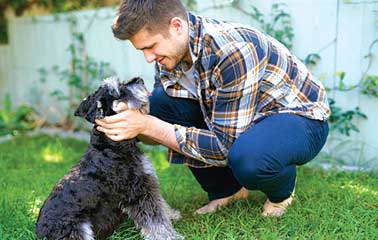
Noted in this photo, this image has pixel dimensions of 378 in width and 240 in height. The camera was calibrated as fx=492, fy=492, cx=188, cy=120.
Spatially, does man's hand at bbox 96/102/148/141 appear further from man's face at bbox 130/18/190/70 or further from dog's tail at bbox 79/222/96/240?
dog's tail at bbox 79/222/96/240

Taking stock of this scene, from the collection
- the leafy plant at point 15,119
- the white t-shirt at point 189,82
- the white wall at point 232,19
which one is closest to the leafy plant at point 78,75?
the white wall at point 232,19

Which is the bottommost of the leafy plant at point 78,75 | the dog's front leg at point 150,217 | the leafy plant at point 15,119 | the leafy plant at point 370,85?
the leafy plant at point 15,119

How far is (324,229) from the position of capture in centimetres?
296

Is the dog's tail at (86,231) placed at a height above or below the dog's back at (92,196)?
below

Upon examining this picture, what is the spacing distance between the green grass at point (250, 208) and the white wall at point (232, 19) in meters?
0.89

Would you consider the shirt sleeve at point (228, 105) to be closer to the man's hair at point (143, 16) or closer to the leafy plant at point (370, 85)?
the man's hair at point (143, 16)

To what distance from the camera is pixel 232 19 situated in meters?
5.07

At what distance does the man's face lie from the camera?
274cm

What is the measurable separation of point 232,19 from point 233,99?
2413 millimetres

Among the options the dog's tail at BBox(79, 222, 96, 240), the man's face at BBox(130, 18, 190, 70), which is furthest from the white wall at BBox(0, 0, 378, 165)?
the dog's tail at BBox(79, 222, 96, 240)

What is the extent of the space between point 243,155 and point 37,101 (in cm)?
518

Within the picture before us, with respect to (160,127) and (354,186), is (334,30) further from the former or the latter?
(160,127)

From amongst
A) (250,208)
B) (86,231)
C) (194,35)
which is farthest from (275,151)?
(86,231)

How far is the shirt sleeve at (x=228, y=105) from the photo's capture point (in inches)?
110
